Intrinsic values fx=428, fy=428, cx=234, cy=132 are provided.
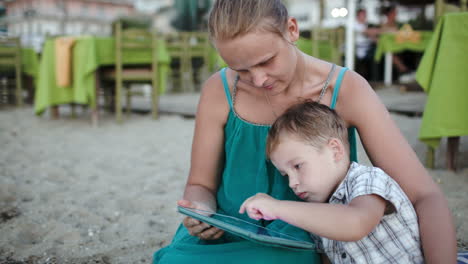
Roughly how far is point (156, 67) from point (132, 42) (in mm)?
424

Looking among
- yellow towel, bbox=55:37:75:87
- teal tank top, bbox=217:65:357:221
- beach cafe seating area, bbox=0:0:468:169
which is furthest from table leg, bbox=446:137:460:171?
yellow towel, bbox=55:37:75:87

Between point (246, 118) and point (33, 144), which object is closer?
point (246, 118)

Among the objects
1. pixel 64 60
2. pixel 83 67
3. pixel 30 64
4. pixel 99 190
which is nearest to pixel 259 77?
pixel 99 190

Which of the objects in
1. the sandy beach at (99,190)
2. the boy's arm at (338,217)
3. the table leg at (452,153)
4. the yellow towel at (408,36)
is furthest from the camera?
the yellow towel at (408,36)

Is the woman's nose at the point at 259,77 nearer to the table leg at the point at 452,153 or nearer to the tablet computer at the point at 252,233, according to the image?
the tablet computer at the point at 252,233

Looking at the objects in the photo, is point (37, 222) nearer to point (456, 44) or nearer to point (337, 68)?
point (337, 68)

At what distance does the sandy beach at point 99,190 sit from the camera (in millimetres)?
1856

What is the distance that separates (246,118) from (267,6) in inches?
14.5

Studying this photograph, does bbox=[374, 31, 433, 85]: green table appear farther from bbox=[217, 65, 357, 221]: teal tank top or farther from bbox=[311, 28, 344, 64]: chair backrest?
bbox=[217, 65, 357, 221]: teal tank top

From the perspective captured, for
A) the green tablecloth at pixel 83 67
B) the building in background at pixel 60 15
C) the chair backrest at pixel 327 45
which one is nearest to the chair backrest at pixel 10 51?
the green tablecloth at pixel 83 67

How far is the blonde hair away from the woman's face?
0.02 m

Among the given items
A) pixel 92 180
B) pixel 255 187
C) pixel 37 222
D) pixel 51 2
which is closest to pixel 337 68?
pixel 255 187

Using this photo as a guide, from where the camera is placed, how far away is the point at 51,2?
1622 inches

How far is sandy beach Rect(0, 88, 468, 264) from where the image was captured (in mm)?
1856
